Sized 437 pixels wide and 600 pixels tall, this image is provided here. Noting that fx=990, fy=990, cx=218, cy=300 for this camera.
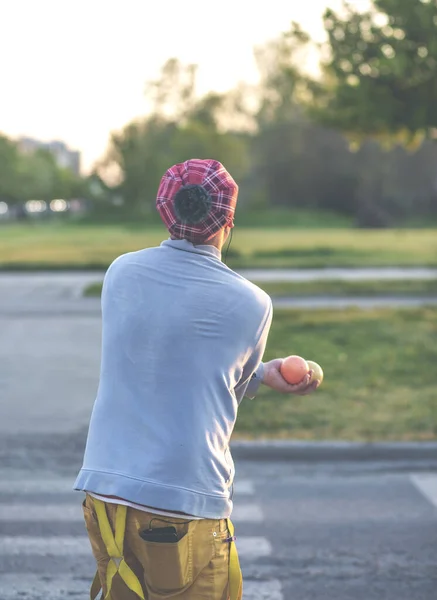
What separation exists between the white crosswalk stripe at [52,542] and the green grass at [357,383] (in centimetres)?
160

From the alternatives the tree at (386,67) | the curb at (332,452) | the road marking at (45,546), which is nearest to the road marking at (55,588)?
the road marking at (45,546)

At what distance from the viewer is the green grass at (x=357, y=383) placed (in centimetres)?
812

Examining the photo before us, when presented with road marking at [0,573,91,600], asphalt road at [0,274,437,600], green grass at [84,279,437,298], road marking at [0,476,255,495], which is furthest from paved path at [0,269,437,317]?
road marking at [0,573,91,600]

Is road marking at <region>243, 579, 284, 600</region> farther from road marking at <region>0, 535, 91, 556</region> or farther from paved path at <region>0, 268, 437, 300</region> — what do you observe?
paved path at <region>0, 268, 437, 300</region>

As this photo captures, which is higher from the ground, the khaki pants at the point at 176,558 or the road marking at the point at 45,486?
the khaki pants at the point at 176,558

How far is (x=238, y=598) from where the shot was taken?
2.61 m

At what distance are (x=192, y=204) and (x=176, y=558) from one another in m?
0.89

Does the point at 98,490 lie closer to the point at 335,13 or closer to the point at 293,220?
the point at 335,13

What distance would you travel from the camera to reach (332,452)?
24.6ft

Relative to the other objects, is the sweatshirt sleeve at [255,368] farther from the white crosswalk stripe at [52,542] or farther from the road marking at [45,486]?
the road marking at [45,486]

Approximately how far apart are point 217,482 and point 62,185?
15114 centimetres

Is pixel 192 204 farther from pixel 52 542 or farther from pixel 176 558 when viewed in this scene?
pixel 52 542

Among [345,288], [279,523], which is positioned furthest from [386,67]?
[279,523]

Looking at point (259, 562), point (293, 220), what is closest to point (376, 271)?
point (259, 562)
